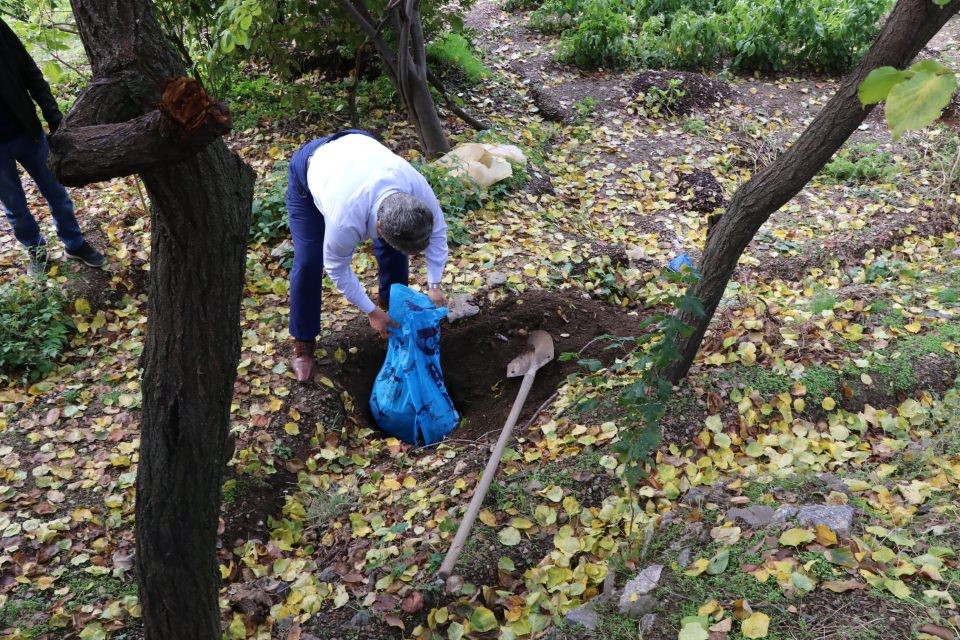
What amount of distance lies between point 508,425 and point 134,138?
2.16 m

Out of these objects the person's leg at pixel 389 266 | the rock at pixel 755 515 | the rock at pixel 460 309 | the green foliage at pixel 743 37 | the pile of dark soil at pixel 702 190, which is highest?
the green foliage at pixel 743 37

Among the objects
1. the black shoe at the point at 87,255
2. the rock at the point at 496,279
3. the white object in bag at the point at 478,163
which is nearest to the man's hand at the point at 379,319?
the rock at the point at 496,279

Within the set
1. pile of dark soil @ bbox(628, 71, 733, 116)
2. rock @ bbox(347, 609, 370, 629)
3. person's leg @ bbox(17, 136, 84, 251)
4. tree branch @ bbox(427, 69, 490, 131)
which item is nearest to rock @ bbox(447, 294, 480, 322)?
rock @ bbox(347, 609, 370, 629)

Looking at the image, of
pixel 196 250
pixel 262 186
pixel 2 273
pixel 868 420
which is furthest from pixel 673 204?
pixel 2 273

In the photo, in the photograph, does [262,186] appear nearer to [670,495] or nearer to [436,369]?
[436,369]

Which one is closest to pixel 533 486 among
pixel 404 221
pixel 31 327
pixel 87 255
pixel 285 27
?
pixel 404 221

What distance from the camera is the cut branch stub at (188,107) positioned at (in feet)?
4.55

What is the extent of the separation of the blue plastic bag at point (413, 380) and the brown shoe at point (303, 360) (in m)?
0.40

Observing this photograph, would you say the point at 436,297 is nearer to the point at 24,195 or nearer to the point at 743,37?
the point at 24,195

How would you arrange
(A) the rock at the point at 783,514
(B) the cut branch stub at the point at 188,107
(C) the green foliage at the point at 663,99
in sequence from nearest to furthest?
(B) the cut branch stub at the point at 188,107, (A) the rock at the point at 783,514, (C) the green foliage at the point at 663,99

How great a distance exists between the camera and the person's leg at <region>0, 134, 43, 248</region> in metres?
3.92

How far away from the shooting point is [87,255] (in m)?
4.34

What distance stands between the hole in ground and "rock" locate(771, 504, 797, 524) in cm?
154

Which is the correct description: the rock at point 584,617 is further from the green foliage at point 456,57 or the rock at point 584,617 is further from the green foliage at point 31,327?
the green foliage at point 456,57
